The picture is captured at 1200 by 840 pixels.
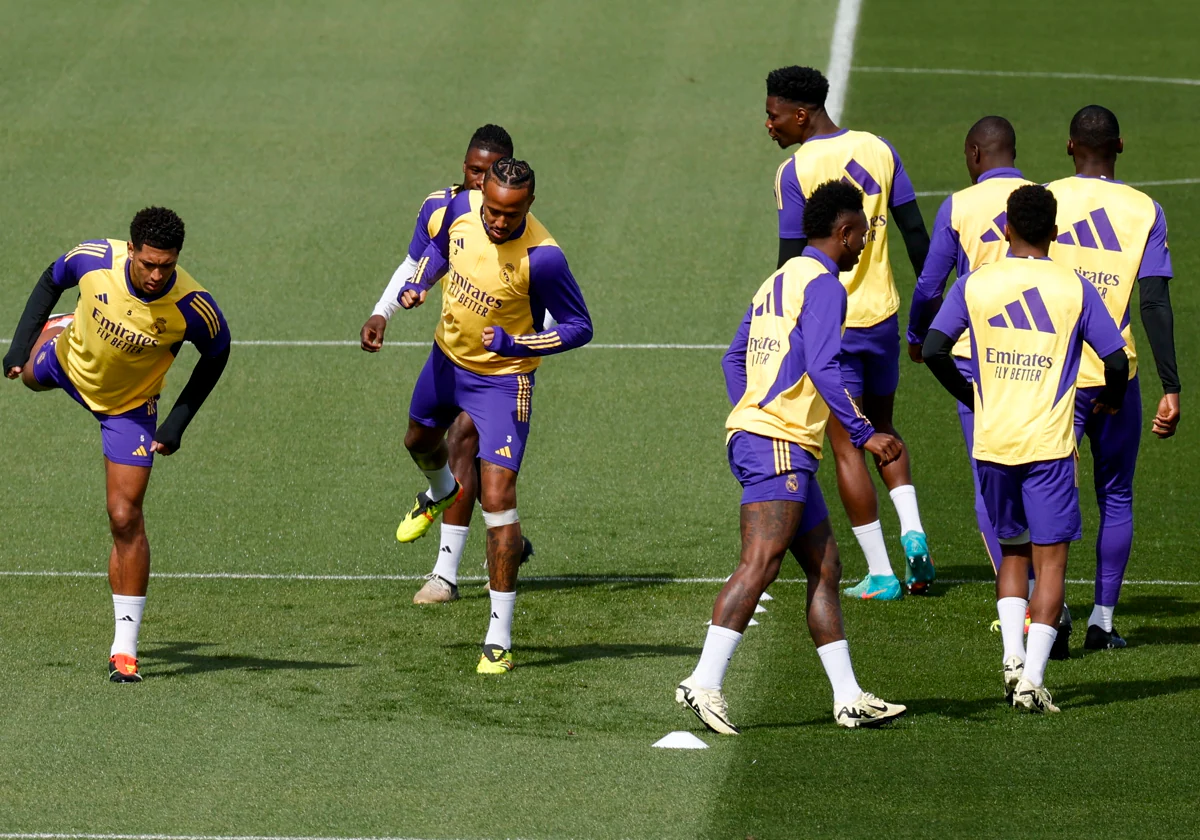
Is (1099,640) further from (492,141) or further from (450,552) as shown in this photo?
(492,141)

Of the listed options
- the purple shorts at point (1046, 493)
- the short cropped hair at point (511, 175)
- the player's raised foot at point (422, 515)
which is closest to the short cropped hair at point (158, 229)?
the short cropped hair at point (511, 175)

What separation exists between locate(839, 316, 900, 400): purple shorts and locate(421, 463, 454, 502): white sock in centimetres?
222

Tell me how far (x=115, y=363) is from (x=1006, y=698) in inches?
170

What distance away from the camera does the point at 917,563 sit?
994cm

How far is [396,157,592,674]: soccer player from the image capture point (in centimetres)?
888

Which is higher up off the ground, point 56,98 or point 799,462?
point 56,98

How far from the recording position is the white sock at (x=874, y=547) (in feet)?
32.5

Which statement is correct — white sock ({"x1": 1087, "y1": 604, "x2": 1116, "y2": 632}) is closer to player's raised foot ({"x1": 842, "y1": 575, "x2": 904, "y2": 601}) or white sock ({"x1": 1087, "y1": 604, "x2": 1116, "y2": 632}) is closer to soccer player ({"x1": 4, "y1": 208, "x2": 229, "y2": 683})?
player's raised foot ({"x1": 842, "y1": 575, "x2": 904, "y2": 601})

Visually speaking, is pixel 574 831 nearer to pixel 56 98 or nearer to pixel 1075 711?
pixel 1075 711

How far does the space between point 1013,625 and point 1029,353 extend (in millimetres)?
1173

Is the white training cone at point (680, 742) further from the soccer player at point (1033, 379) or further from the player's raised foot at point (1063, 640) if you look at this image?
the player's raised foot at point (1063, 640)

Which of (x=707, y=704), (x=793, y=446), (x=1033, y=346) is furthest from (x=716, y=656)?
(x=1033, y=346)

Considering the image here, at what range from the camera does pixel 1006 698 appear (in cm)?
805

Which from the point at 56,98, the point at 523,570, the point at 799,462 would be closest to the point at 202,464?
the point at 523,570
